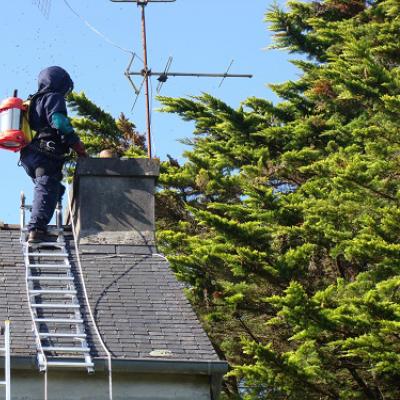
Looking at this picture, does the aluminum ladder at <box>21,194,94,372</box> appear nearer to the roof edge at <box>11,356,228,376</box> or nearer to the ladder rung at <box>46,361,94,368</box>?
the ladder rung at <box>46,361,94,368</box>

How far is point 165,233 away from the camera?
19.3m

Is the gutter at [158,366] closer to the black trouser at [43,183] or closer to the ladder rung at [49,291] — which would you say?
the ladder rung at [49,291]

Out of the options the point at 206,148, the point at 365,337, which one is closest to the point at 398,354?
the point at 365,337

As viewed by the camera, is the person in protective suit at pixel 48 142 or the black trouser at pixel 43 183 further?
the person in protective suit at pixel 48 142

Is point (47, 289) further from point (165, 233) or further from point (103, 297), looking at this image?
point (165, 233)

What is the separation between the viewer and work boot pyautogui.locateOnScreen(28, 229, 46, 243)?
12047 millimetres

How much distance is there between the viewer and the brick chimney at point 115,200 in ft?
40.6

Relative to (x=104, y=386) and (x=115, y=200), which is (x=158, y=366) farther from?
(x=115, y=200)

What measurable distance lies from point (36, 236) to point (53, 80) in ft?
Result: 6.10

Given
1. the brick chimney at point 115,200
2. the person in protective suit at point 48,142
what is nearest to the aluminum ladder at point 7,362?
the brick chimney at point 115,200

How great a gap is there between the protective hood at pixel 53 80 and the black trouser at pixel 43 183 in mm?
704

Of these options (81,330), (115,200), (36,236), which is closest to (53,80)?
(115,200)

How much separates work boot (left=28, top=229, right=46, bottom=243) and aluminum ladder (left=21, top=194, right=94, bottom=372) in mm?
39

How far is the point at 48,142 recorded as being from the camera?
12797 millimetres
